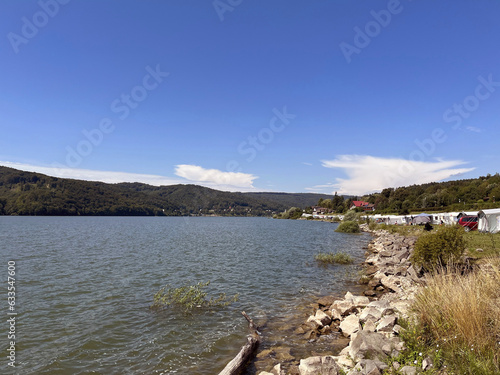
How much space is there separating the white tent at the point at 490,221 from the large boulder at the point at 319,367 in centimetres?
3844

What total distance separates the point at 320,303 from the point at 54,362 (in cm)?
1253

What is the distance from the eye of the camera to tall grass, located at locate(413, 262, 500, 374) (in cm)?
593

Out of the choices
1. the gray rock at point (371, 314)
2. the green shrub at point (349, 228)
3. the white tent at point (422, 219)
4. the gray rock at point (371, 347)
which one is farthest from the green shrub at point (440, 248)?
the green shrub at point (349, 228)

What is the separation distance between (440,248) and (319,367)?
1335 centimetres

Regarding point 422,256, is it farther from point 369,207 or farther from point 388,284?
point 369,207

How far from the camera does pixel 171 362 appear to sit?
9.80 m

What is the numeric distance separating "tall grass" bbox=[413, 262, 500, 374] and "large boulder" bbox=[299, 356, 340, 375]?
2730 millimetres

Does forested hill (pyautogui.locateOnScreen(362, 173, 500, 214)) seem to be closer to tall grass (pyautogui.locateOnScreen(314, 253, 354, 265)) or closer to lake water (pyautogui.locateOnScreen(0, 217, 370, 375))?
tall grass (pyautogui.locateOnScreen(314, 253, 354, 265))

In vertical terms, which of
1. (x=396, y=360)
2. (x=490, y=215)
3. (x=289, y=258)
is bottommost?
(x=289, y=258)

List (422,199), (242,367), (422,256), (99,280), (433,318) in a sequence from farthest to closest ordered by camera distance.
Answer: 1. (422,199)
2. (99,280)
3. (422,256)
4. (242,367)
5. (433,318)

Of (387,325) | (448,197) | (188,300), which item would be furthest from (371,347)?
(448,197)

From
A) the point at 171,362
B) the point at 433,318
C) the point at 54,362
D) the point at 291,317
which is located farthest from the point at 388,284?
the point at 54,362

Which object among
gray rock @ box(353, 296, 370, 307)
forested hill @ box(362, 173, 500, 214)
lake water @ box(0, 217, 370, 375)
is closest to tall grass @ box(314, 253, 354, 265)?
lake water @ box(0, 217, 370, 375)

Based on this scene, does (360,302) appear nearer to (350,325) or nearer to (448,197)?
(350,325)
